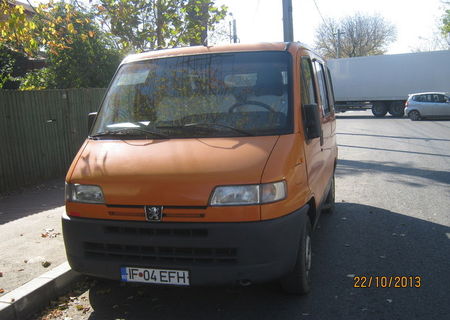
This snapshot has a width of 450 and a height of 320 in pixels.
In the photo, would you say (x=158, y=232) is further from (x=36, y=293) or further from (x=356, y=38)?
(x=356, y=38)

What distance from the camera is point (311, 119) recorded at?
379cm

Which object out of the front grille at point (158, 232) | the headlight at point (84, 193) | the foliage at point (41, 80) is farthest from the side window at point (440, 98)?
the headlight at point (84, 193)

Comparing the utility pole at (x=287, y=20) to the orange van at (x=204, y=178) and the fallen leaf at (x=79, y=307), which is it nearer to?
the orange van at (x=204, y=178)

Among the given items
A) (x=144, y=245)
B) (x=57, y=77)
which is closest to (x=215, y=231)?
(x=144, y=245)

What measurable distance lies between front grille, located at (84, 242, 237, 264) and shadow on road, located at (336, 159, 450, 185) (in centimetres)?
662

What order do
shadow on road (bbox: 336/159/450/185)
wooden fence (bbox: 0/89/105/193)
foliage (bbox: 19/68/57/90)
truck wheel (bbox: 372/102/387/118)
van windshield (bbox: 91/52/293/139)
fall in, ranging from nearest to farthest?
van windshield (bbox: 91/52/293/139), wooden fence (bbox: 0/89/105/193), shadow on road (bbox: 336/159/450/185), foliage (bbox: 19/68/57/90), truck wheel (bbox: 372/102/387/118)

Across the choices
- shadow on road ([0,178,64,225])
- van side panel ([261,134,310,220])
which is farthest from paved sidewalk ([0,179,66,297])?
van side panel ([261,134,310,220])

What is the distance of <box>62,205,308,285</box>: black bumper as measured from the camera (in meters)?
3.09

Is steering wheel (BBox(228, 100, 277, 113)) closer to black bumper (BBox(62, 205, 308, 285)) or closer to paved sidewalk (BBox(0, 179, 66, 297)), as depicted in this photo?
black bumper (BBox(62, 205, 308, 285))

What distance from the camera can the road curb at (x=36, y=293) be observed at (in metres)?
3.47

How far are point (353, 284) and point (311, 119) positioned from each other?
5.15 feet

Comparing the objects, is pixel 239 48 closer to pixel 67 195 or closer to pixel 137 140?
pixel 137 140

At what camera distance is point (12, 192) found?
822 cm

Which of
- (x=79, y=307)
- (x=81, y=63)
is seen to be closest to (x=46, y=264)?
(x=79, y=307)
